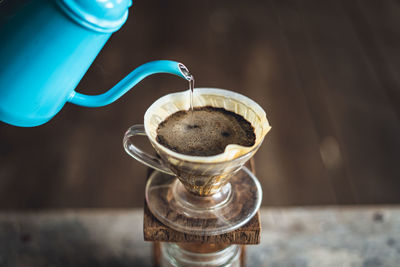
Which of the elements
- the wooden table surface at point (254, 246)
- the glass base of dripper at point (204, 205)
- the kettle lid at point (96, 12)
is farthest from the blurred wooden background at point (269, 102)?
the kettle lid at point (96, 12)

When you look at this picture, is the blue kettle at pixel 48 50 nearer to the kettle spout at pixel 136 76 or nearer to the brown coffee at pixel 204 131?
the kettle spout at pixel 136 76

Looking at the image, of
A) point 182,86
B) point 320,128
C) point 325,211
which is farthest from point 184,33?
point 325,211

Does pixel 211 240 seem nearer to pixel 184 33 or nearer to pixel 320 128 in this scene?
pixel 320 128

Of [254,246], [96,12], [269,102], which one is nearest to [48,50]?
[96,12]

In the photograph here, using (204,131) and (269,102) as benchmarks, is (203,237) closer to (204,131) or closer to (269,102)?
(204,131)

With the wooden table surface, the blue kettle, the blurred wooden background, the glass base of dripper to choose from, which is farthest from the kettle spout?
the blurred wooden background

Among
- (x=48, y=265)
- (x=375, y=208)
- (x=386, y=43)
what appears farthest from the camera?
(x=386, y=43)
